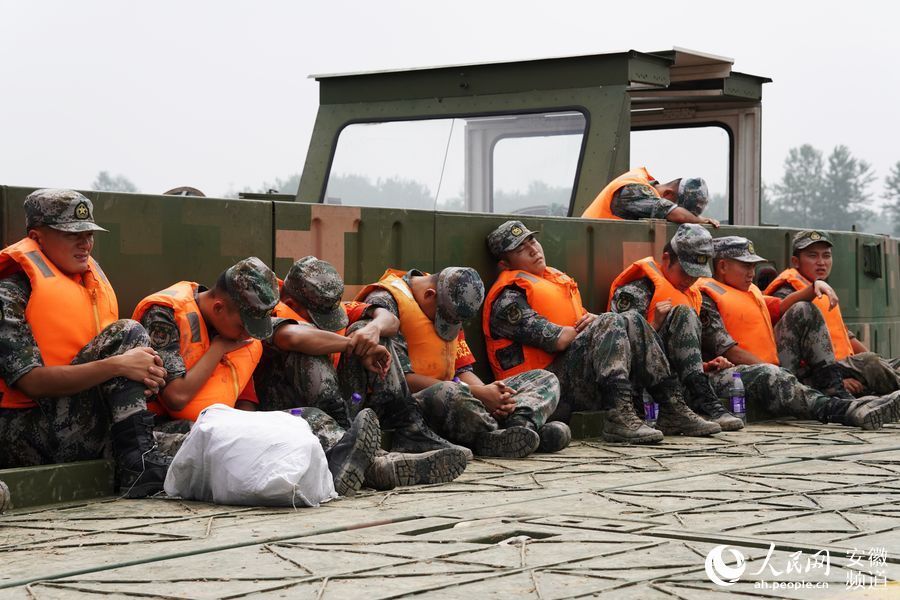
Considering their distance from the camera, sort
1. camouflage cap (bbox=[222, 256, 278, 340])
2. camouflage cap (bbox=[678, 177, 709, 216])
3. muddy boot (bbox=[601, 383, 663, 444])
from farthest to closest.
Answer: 1. camouflage cap (bbox=[678, 177, 709, 216])
2. muddy boot (bbox=[601, 383, 663, 444])
3. camouflage cap (bbox=[222, 256, 278, 340])

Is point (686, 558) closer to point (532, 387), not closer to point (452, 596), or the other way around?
point (452, 596)

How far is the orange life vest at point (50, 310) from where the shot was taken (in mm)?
5207

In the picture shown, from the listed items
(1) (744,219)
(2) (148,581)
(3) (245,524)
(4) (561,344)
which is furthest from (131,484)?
(1) (744,219)

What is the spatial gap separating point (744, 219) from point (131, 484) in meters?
6.55

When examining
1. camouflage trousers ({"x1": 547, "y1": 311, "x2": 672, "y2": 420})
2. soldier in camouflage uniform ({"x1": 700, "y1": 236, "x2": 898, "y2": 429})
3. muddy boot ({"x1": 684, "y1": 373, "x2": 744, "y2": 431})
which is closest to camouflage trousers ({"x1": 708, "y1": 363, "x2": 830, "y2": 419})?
soldier in camouflage uniform ({"x1": 700, "y1": 236, "x2": 898, "y2": 429})

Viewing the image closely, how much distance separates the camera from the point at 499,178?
31.6 ft

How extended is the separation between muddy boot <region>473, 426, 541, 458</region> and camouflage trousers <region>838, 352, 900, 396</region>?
3079 mm

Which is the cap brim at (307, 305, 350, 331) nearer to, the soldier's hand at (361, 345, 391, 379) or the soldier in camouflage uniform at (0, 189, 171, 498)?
the soldier's hand at (361, 345, 391, 379)

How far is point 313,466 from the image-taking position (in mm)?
5078

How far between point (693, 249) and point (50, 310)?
12.6 ft

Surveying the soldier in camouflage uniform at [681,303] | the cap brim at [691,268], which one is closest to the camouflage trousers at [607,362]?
the soldier in camouflage uniform at [681,303]

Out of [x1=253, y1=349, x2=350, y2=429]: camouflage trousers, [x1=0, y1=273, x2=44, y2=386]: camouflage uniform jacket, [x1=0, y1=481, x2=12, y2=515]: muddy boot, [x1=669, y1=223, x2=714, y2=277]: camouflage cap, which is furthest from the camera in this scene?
[x1=669, y1=223, x2=714, y2=277]: camouflage cap

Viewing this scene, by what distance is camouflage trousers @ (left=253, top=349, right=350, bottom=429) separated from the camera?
5.95m

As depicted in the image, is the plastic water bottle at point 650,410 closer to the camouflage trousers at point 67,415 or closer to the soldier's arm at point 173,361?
the soldier's arm at point 173,361
